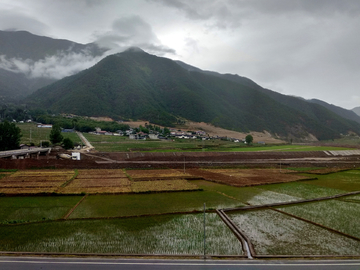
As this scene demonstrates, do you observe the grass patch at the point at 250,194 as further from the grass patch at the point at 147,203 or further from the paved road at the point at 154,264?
the paved road at the point at 154,264

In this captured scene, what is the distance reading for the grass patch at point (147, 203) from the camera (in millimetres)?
20484

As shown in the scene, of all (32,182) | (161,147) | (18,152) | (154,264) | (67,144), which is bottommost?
(154,264)

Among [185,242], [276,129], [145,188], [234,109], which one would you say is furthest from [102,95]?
[185,242]

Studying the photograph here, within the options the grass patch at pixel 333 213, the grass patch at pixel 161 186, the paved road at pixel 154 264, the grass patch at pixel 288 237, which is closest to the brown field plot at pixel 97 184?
the grass patch at pixel 161 186

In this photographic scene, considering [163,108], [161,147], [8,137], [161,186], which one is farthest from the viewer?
[163,108]

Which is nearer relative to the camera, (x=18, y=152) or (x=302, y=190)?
(x=302, y=190)

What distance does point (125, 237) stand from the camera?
15.8 m

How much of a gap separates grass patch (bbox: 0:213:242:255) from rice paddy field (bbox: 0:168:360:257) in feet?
0.18

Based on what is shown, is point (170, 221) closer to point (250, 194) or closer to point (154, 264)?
point (154, 264)

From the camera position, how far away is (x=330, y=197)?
26609 mm

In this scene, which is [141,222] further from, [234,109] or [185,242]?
[234,109]

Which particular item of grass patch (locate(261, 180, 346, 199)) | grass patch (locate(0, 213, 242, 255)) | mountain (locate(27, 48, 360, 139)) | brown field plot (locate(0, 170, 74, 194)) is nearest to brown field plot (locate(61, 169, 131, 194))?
brown field plot (locate(0, 170, 74, 194))

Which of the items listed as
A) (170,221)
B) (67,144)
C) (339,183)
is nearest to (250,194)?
(170,221)

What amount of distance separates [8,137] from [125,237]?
5165 centimetres
